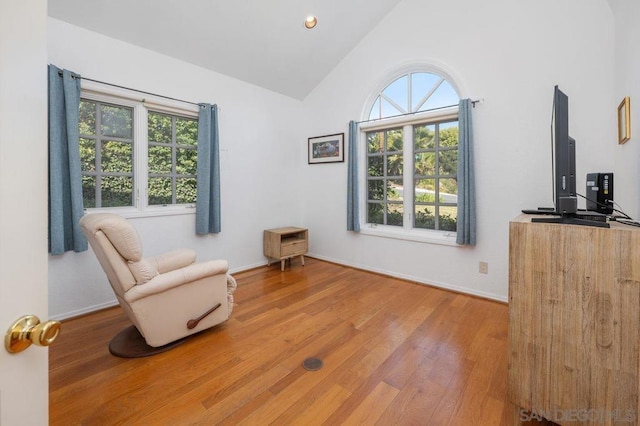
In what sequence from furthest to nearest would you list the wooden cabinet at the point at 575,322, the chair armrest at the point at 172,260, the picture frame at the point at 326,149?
the picture frame at the point at 326,149, the chair armrest at the point at 172,260, the wooden cabinet at the point at 575,322

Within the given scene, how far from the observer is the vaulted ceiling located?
2609mm

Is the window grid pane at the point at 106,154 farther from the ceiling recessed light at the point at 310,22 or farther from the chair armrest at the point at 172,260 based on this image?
the ceiling recessed light at the point at 310,22

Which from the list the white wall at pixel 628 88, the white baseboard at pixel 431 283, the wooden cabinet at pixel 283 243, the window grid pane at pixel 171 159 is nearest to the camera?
Answer: the white wall at pixel 628 88

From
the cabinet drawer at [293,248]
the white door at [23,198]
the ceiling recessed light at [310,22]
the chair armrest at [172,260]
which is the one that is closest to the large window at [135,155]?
the chair armrest at [172,260]

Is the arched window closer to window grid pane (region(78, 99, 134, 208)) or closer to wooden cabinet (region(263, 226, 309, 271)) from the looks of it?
wooden cabinet (region(263, 226, 309, 271))

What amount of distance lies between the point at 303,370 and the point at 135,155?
2.78 metres

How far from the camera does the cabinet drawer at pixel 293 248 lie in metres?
3.99

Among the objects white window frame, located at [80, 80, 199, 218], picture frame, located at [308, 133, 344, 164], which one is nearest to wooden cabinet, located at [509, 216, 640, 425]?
picture frame, located at [308, 133, 344, 164]

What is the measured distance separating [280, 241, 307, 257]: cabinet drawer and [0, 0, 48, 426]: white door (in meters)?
3.38

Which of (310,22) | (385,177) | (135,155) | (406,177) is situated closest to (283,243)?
(385,177)

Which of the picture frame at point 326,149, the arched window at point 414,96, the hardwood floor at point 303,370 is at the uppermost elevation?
the arched window at point 414,96

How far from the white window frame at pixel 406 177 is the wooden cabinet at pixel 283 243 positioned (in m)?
0.93

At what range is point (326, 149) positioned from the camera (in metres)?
4.40

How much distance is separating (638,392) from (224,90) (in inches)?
170
